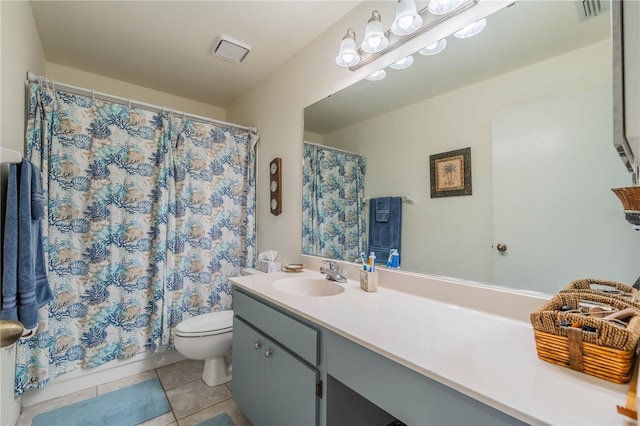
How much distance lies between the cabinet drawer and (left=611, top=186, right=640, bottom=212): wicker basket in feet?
3.04

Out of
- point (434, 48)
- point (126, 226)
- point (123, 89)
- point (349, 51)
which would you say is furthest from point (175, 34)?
point (434, 48)

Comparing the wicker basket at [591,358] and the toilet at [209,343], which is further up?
the wicker basket at [591,358]

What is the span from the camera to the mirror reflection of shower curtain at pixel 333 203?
1.66 m

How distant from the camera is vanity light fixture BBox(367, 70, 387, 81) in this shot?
1501 millimetres

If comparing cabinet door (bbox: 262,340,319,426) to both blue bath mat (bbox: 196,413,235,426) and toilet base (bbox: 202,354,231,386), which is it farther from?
toilet base (bbox: 202,354,231,386)

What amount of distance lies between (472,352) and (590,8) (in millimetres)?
1146

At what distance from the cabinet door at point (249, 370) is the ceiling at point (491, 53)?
1.34m

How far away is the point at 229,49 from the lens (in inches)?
79.7

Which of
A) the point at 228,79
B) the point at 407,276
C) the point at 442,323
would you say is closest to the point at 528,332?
the point at 442,323

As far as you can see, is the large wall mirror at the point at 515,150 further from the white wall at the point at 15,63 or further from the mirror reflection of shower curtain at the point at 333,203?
the white wall at the point at 15,63

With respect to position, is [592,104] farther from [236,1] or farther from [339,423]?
[236,1]

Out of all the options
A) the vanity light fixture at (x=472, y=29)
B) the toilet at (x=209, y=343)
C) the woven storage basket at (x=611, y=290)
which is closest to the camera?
the woven storage basket at (x=611, y=290)

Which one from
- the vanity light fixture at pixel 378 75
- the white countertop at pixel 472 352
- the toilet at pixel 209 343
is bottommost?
the toilet at pixel 209 343

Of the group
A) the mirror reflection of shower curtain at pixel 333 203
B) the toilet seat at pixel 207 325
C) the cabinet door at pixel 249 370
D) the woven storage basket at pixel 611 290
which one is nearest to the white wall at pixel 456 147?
the mirror reflection of shower curtain at pixel 333 203
